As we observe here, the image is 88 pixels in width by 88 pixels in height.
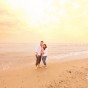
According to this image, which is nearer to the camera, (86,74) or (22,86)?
(22,86)

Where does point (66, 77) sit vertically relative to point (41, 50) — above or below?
below

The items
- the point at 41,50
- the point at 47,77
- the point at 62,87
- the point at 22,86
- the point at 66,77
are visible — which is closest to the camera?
the point at 62,87

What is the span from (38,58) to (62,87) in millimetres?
6690

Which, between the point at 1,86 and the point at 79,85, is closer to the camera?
the point at 79,85

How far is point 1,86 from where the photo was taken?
11.2 m

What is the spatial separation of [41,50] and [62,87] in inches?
264

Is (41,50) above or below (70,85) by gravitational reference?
above

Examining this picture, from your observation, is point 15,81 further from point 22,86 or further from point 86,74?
point 86,74

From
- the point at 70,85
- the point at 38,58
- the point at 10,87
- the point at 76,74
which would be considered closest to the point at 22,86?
the point at 10,87

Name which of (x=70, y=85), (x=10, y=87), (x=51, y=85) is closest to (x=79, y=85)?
(x=70, y=85)

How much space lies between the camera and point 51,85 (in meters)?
10.4

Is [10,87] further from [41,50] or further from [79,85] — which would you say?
[41,50]

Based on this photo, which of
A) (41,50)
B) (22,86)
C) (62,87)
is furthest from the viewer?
(41,50)

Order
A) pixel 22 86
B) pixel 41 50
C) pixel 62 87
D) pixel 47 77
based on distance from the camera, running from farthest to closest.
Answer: pixel 41 50 < pixel 47 77 < pixel 22 86 < pixel 62 87
